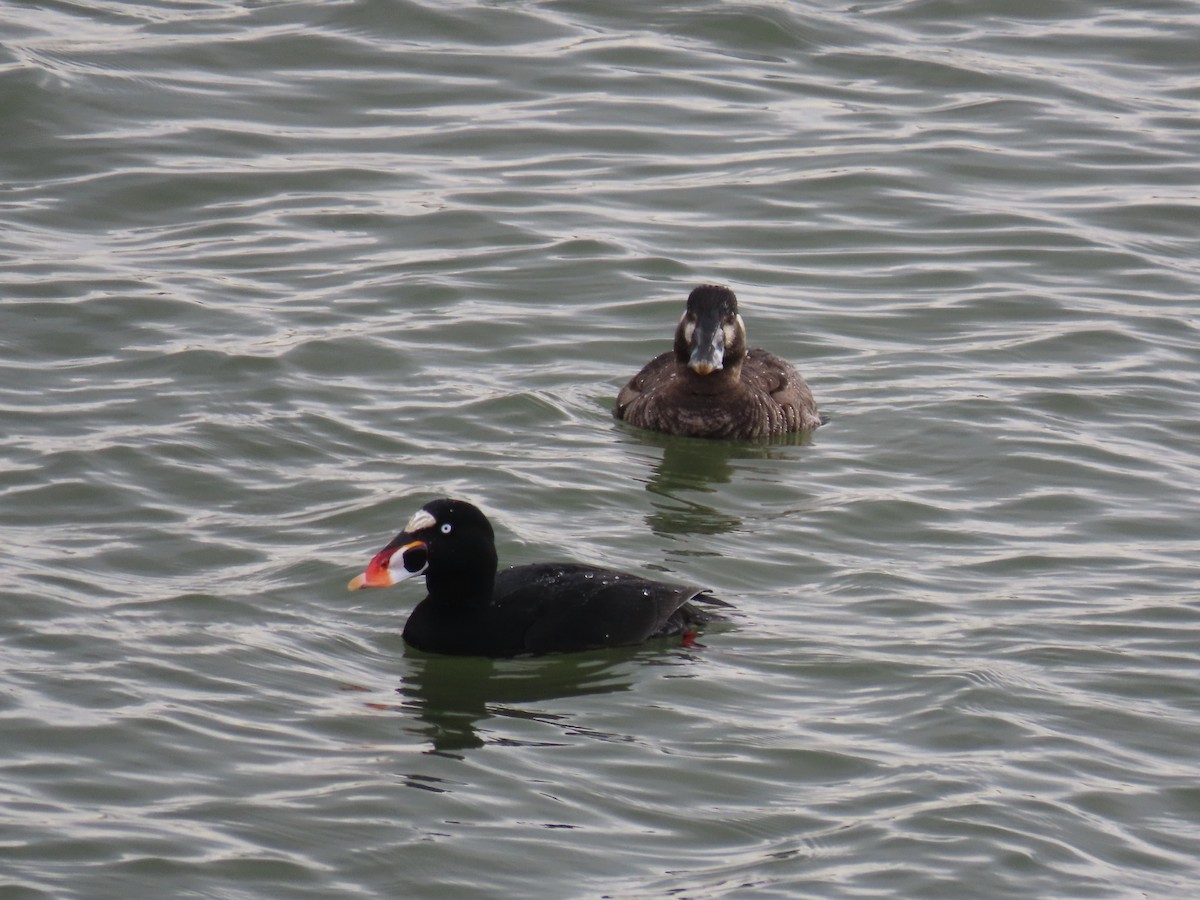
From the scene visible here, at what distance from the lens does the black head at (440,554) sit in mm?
9750

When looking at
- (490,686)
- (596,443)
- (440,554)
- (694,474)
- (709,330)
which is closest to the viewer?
(490,686)

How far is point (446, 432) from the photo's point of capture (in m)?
12.7

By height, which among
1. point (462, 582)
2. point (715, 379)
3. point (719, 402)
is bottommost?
point (462, 582)

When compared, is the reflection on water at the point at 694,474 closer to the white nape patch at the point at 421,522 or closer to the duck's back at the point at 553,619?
the duck's back at the point at 553,619

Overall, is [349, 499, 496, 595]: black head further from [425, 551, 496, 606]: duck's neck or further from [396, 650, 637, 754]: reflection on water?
[396, 650, 637, 754]: reflection on water

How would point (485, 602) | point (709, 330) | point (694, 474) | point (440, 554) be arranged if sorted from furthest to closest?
point (709, 330)
point (694, 474)
point (485, 602)
point (440, 554)

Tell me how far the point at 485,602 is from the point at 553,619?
33cm

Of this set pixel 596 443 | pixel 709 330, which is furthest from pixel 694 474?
pixel 709 330

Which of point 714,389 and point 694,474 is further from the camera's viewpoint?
point 714,389

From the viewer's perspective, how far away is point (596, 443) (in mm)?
13055

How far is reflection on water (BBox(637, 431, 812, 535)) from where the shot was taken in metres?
11.7

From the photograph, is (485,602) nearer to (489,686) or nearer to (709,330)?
(489,686)

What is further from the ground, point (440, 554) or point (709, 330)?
point (709, 330)

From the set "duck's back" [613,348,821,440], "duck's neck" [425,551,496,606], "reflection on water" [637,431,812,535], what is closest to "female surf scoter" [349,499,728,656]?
"duck's neck" [425,551,496,606]
